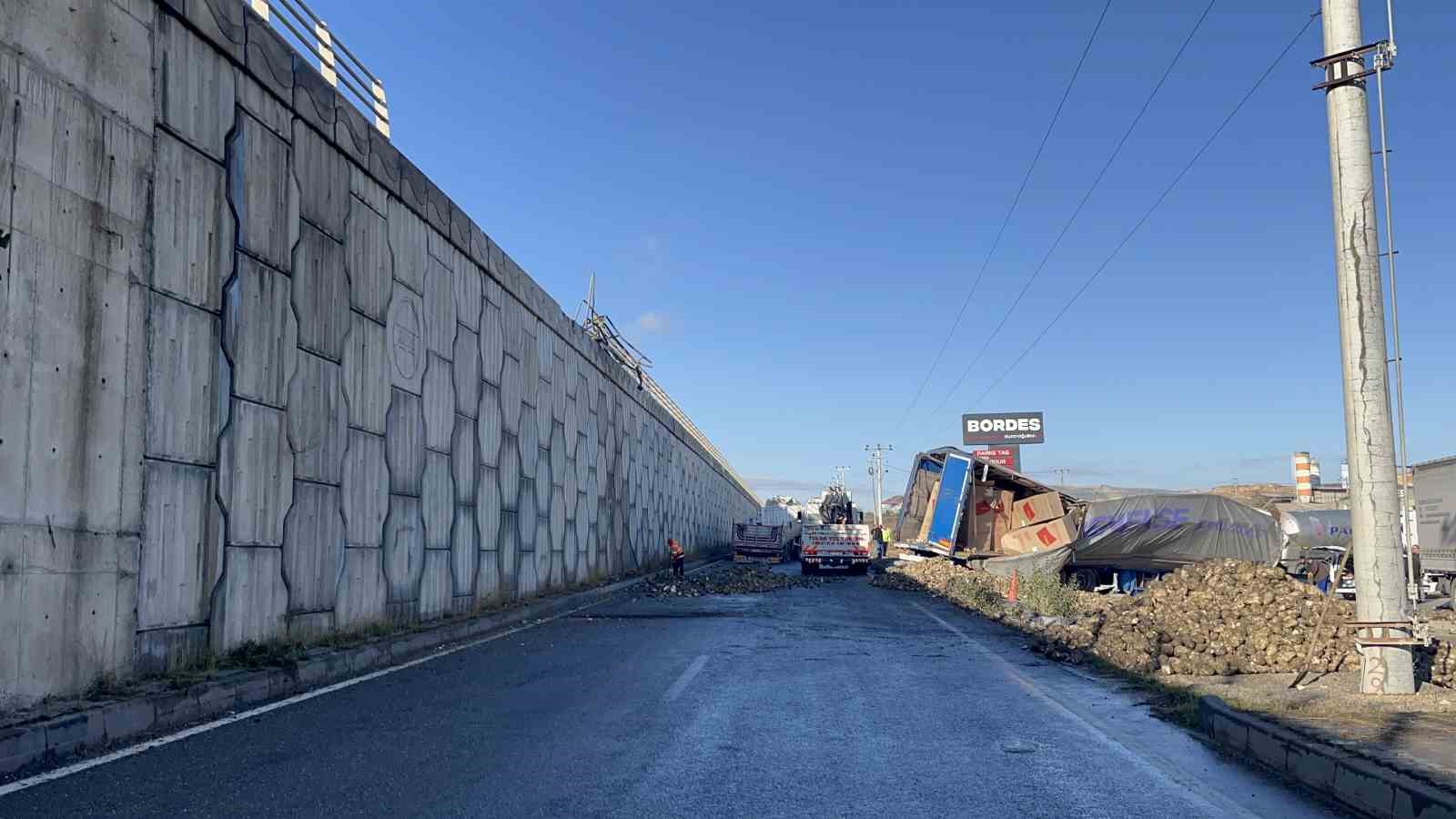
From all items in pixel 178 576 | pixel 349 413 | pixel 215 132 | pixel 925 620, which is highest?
pixel 215 132

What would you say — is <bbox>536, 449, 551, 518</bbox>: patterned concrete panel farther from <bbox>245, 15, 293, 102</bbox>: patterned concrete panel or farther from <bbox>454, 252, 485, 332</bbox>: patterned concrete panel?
<bbox>245, 15, 293, 102</bbox>: patterned concrete panel

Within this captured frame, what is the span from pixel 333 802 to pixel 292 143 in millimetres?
8193

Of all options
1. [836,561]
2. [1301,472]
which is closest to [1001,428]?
[1301,472]

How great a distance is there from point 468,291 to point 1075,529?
18.1m

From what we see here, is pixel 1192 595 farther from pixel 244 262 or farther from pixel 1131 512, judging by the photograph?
pixel 1131 512

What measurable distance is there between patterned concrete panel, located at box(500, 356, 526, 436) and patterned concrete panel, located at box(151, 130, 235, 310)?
940 cm

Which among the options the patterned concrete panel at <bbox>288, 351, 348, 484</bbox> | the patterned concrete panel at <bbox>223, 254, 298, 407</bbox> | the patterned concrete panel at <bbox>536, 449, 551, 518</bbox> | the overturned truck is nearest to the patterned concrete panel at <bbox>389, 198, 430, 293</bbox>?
the patterned concrete panel at <bbox>288, 351, 348, 484</bbox>

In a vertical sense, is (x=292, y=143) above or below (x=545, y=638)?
above

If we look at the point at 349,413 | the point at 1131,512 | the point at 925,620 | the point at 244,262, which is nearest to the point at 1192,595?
the point at 925,620

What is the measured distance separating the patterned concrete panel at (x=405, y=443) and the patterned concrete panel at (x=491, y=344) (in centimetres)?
324

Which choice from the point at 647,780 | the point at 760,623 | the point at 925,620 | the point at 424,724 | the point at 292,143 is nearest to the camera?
the point at 647,780

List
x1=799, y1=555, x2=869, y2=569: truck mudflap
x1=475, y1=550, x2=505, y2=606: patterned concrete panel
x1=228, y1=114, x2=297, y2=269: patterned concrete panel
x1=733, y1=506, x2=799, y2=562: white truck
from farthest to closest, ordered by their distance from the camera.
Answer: x1=733, y1=506, x2=799, y2=562: white truck < x1=799, y1=555, x2=869, y2=569: truck mudflap < x1=475, y1=550, x2=505, y2=606: patterned concrete panel < x1=228, y1=114, x2=297, y2=269: patterned concrete panel

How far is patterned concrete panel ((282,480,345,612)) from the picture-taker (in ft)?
36.4

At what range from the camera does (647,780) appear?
6.04 metres
